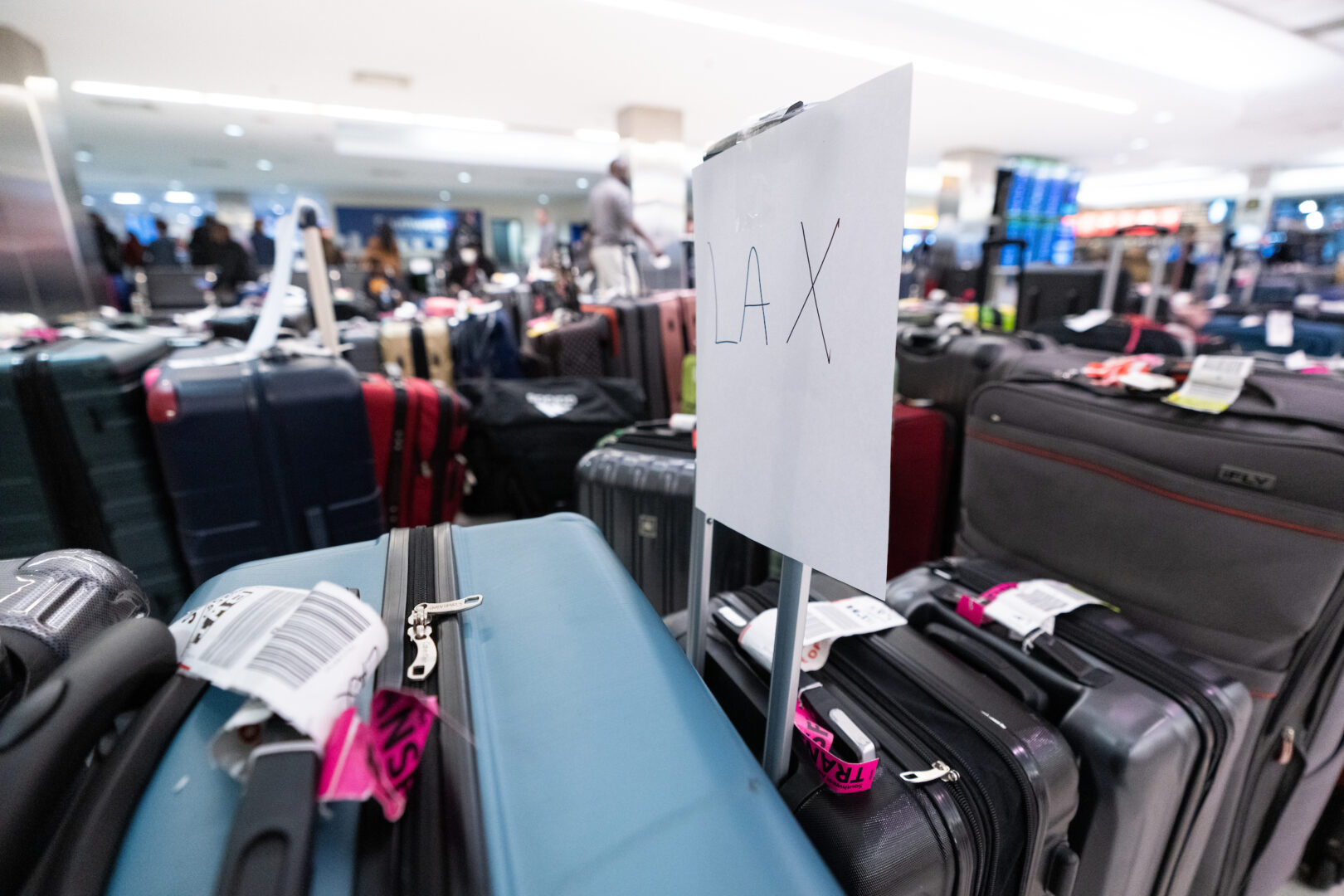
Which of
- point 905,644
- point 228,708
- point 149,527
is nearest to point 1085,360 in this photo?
point 905,644

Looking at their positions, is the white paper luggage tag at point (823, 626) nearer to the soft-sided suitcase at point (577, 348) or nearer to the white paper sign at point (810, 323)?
the white paper sign at point (810, 323)

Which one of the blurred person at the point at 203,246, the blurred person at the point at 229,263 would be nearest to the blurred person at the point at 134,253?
the blurred person at the point at 203,246

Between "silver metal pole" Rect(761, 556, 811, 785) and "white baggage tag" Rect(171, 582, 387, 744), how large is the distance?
309 mm

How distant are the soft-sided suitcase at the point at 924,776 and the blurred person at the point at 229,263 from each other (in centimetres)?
793

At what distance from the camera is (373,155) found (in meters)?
10.8

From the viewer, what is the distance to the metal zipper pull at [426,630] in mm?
491

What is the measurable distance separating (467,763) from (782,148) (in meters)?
0.49

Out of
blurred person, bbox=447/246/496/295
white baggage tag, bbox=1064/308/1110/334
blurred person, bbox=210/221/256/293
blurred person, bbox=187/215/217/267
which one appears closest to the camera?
white baggage tag, bbox=1064/308/1110/334

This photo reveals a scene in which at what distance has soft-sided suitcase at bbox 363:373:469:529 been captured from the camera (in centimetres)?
A: 186

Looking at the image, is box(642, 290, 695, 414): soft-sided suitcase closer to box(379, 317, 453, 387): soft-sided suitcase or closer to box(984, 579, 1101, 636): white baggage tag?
box(379, 317, 453, 387): soft-sided suitcase

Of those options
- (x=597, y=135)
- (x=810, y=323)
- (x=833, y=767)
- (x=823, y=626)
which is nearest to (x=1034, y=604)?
(x=823, y=626)

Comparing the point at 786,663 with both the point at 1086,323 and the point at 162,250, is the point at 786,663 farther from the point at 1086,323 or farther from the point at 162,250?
the point at 162,250

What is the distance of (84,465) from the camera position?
1.47 meters

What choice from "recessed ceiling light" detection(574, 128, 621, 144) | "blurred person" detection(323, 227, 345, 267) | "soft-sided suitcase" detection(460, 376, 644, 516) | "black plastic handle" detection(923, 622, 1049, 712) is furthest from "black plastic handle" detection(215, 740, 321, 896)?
"recessed ceiling light" detection(574, 128, 621, 144)
